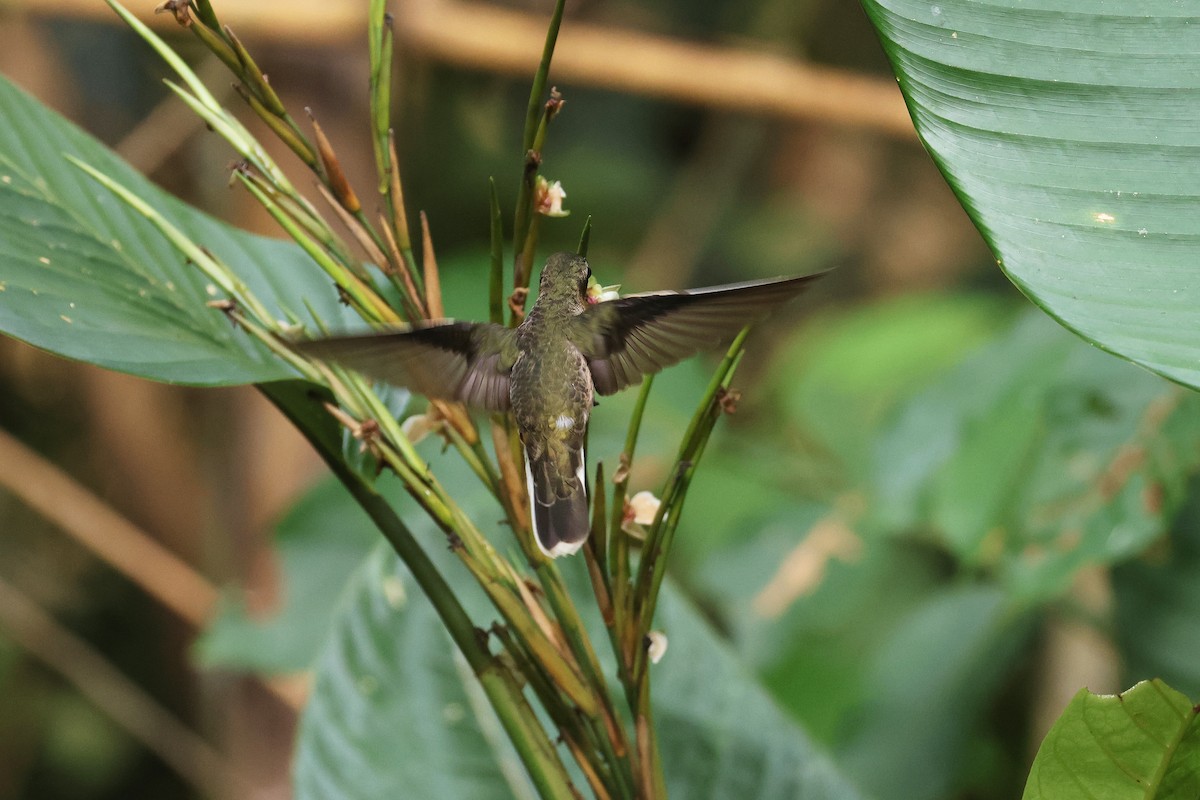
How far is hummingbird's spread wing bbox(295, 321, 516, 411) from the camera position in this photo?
59 centimetres

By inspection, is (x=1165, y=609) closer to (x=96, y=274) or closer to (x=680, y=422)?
(x=680, y=422)

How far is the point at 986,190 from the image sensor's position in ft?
1.69

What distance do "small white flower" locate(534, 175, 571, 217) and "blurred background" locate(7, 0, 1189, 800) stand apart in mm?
902

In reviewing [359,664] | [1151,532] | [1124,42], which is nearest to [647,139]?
[1151,532]

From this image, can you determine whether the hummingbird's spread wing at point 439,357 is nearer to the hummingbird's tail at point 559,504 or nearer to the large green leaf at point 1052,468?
the hummingbird's tail at point 559,504

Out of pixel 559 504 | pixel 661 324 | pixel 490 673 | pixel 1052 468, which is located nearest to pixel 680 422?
pixel 1052 468

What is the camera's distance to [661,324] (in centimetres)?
75

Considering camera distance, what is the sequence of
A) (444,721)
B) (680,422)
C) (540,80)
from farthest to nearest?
1. (680,422)
2. (444,721)
3. (540,80)

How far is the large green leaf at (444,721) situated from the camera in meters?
0.90

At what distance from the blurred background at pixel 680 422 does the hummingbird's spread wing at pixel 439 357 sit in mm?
796

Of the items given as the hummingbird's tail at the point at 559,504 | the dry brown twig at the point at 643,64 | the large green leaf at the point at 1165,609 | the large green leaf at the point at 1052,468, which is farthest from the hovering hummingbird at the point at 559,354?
the dry brown twig at the point at 643,64

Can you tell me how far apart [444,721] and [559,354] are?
367 millimetres

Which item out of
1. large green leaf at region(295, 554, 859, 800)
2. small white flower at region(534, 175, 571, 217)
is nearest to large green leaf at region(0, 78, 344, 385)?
small white flower at region(534, 175, 571, 217)

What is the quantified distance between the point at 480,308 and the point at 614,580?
1.56m
